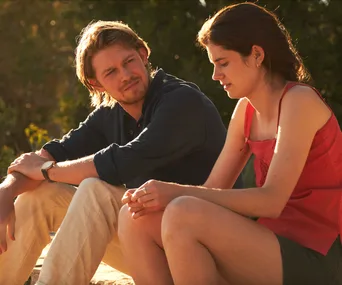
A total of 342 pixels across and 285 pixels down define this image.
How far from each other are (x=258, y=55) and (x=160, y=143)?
0.90 metres

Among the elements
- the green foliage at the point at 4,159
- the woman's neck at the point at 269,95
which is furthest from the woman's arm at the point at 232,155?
the green foliage at the point at 4,159

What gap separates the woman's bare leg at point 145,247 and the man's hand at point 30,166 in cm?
95

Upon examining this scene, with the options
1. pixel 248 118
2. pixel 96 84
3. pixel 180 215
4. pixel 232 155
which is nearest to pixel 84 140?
pixel 96 84

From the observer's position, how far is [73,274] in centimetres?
414

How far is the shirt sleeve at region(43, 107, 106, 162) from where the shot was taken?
5.10m

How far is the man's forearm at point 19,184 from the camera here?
4.63m

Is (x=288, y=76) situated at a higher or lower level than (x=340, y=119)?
higher

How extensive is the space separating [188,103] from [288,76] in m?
0.86

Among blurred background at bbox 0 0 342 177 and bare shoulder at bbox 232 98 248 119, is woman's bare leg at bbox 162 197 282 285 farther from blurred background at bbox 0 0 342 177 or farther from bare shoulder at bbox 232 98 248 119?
blurred background at bbox 0 0 342 177

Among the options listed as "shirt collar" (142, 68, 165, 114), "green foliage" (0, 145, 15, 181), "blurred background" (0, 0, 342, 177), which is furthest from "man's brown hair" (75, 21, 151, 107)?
"green foliage" (0, 145, 15, 181)

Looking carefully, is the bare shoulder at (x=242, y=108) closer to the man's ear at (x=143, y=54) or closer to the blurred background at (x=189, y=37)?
the man's ear at (x=143, y=54)

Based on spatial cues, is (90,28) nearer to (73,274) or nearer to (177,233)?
(73,274)

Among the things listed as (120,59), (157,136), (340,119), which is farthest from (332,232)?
(340,119)

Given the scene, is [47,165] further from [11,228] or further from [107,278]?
[107,278]
